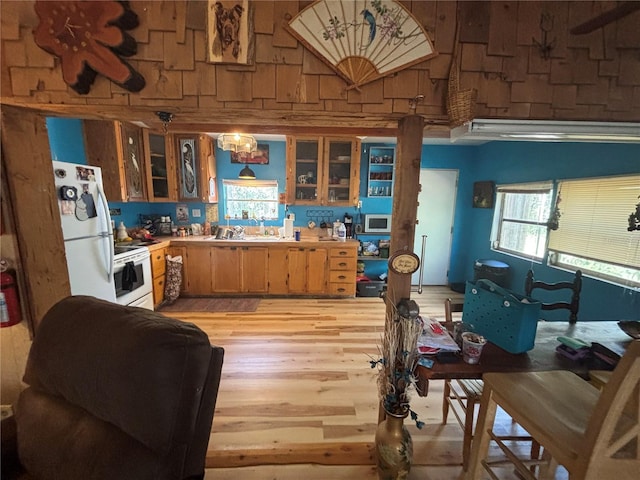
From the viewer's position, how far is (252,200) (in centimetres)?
444

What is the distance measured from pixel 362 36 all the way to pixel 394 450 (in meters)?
2.02

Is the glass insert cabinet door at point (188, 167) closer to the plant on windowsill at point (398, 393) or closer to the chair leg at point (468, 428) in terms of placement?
the plant on windowsill at point (398, 393)

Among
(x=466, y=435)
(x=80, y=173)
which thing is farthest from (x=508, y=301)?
(x=80, y=173)

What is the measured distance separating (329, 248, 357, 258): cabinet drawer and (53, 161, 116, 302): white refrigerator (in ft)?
8.48

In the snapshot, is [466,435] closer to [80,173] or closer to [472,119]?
[472,119]

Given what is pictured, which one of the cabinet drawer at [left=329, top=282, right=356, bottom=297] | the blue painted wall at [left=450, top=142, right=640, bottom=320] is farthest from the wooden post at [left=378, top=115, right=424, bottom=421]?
the cabinet drawer at [left=329, top=282, right=356, bottom=297]

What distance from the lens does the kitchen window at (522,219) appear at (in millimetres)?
3205

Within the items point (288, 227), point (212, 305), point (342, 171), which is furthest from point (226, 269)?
point (342, 171)

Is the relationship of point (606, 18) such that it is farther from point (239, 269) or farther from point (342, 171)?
point (239, 269)

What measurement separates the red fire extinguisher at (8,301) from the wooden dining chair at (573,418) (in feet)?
8.16

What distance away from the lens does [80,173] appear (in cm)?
212

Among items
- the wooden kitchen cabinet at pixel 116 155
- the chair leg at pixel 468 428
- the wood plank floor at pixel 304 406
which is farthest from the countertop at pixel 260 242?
the chair leg at pixel 468 428

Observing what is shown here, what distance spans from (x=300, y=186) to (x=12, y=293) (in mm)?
3174

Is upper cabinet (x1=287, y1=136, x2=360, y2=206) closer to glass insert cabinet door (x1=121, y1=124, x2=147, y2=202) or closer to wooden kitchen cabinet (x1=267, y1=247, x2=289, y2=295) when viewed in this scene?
wooden kitchen cabinet (x1=267, y1=247, x2=289, y2=295)
